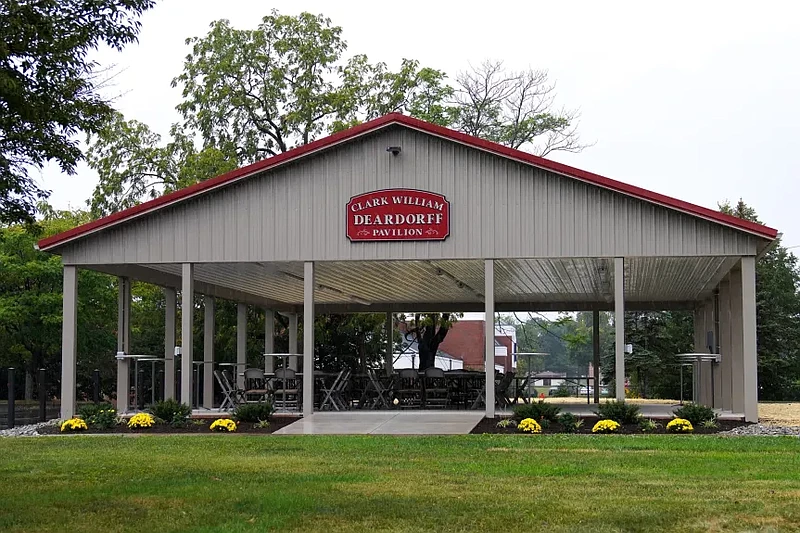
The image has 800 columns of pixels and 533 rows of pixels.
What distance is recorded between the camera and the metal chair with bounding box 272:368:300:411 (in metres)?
20.4

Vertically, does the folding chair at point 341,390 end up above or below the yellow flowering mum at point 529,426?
above

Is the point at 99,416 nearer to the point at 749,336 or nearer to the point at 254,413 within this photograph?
the point at 254,413

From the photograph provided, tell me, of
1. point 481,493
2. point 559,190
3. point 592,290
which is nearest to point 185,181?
point 592,290

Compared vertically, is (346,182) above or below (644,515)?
above

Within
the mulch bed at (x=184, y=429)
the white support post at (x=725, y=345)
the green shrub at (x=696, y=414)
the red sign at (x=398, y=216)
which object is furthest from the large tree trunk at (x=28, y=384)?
the green shrub at (x=696, y=414)

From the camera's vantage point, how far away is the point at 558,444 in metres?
14.1

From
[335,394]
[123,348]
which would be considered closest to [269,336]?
[335,394]

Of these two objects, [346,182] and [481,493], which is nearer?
[481,493]

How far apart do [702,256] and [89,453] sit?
9.60 metres

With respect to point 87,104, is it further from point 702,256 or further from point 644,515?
point 702,256

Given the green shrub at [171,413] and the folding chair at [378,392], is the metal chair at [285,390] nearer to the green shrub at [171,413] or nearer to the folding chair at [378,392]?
the folding chair at [378,392]

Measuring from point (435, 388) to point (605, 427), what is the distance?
20.5ft

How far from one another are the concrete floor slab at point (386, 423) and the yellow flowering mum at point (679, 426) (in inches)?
113

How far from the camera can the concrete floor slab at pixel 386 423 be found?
16.4 metres
